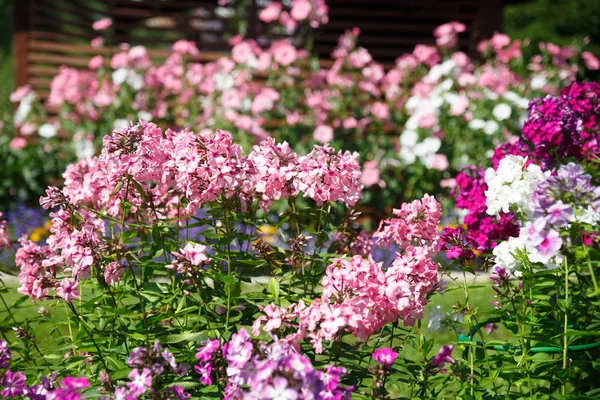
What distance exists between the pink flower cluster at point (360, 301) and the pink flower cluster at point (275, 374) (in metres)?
0.13

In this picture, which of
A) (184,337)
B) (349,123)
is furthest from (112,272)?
(349,123)

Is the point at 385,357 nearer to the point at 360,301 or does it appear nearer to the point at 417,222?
the point at 360,301

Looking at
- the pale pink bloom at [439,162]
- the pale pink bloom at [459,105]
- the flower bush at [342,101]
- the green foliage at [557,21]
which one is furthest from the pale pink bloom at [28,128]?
the green foliage at [557,21]

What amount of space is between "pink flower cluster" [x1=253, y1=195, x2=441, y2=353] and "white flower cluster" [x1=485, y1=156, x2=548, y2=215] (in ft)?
0.94

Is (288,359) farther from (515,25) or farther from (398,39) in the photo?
(515,25)

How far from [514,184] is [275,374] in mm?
1002

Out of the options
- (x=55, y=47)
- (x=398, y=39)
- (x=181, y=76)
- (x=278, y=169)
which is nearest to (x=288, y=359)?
(x=278, y=169)

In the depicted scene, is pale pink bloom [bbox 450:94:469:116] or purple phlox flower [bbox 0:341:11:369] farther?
pale pink bloom [bbox 450:94:469:116]

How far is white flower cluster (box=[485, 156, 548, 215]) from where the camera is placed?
2.13 meters

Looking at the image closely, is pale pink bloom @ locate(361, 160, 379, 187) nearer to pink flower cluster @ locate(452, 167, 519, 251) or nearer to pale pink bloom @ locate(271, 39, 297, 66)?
pale pink bloom @ locate(271, 39, 297, 66)

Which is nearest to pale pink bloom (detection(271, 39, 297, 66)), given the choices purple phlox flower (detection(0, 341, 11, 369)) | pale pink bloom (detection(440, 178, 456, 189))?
pale pink bloom (detection(440, 178, 456, 189))

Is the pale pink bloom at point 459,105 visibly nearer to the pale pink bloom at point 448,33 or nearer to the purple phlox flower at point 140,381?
the pale pink bloom at point 448,33

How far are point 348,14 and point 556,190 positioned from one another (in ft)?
26.9

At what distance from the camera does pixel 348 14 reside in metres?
9.54
